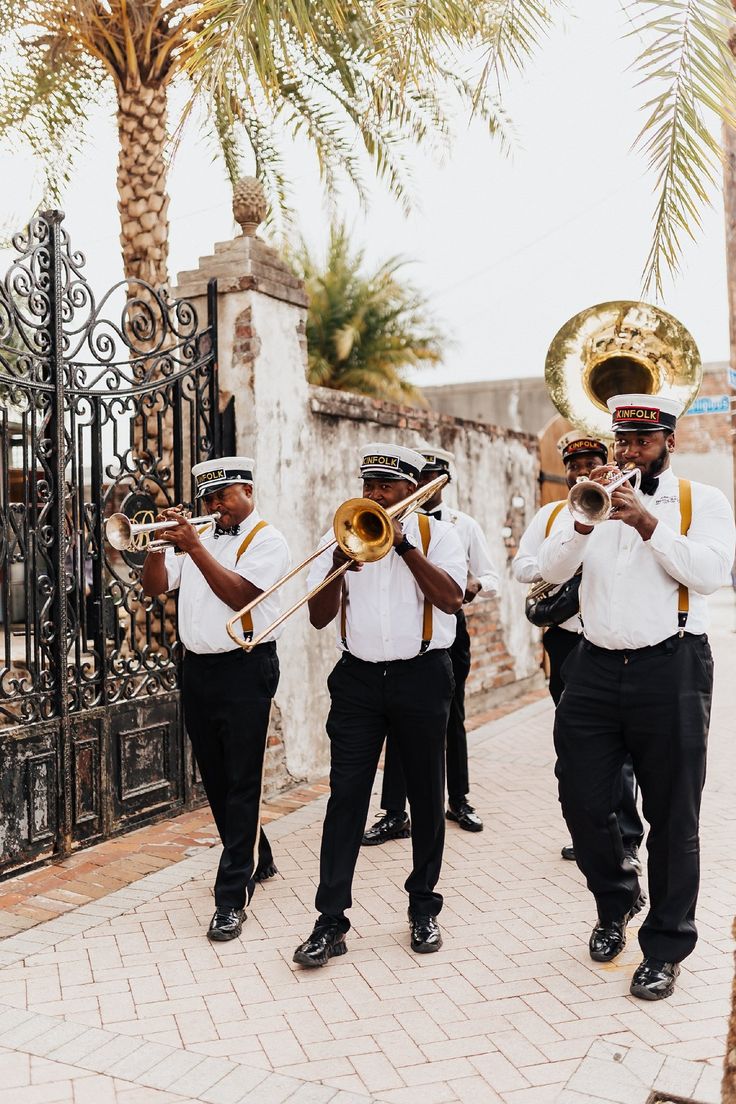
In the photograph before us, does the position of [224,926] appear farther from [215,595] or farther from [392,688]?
[215,595]

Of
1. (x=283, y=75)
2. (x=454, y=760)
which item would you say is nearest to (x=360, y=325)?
(x=283, y=75)

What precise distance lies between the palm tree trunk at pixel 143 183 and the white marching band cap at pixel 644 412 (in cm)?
555

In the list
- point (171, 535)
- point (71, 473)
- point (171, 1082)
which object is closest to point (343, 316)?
point (71, 473)

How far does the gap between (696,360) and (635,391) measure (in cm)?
36

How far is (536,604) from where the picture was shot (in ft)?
16.7

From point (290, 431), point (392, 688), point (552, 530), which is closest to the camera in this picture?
point (392, 688)

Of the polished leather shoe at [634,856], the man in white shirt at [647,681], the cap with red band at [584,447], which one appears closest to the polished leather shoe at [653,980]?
the man in white shirt at [647,681]

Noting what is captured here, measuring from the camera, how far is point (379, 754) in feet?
14.4

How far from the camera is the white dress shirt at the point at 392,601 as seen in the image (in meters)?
4.41

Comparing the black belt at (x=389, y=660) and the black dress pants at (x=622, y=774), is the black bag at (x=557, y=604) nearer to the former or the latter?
the black dress pants at (x=622, y=774)

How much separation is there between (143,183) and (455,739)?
5.44 meters

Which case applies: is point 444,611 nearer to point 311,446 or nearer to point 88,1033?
point 88,1033

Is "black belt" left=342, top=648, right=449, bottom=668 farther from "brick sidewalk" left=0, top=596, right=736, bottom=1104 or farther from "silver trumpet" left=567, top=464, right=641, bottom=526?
"brick sidewalk" left=0, top=596, right=736, bottom=1104

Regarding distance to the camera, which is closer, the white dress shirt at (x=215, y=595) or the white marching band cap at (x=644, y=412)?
the white marching band cap at (x=644, y=412)
